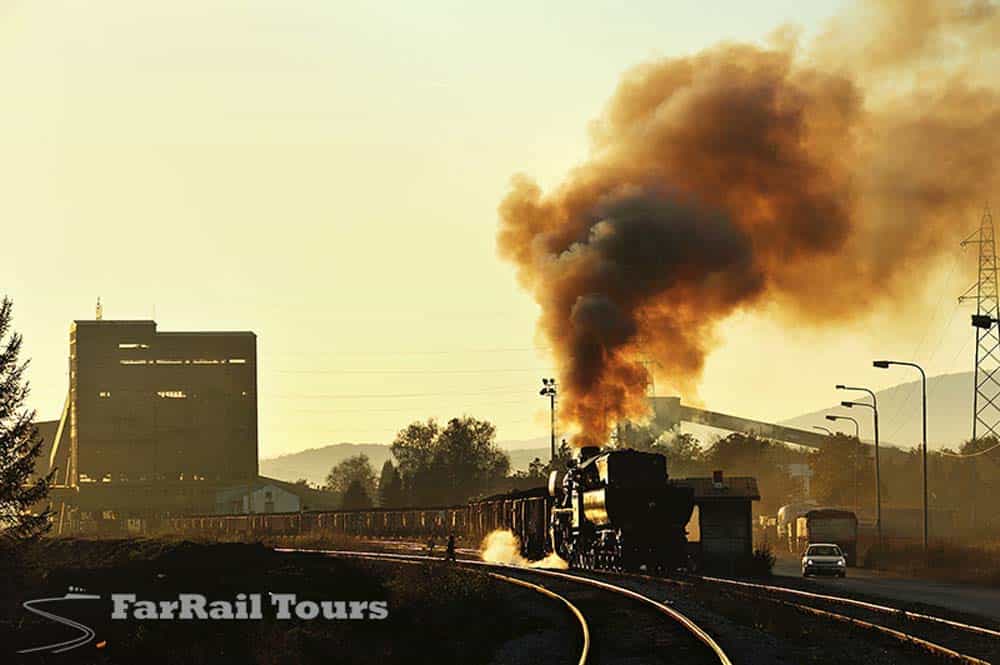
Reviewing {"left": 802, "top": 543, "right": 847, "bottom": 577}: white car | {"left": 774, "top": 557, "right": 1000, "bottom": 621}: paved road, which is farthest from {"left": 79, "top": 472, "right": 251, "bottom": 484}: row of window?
{"left": 802, "top": 543, "right": 847, "bottom": 577}: white car

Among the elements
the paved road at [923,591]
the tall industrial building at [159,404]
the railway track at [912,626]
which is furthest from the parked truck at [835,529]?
the tall industrial building at [159,404]

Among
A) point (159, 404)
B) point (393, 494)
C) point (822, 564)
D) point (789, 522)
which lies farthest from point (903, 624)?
point (393, 494)

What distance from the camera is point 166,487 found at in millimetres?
169000

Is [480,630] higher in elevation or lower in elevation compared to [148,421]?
lower

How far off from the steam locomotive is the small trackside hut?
3.64m

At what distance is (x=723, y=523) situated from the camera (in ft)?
187

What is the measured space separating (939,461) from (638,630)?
15621 centimetres

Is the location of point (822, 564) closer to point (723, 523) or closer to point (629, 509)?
point (723, 523)

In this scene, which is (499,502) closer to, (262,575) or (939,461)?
(262,575)

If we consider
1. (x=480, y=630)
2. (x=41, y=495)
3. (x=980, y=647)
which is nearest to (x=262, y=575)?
(x=41, y=495)

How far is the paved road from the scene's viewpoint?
41594 mm

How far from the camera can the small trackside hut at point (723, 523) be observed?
186 ft

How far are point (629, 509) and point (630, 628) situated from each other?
18.5 m

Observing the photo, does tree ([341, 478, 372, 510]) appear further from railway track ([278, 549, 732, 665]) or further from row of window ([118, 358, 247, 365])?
railway track ([278, 549, 732, 665])
